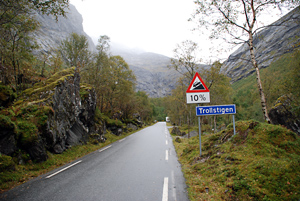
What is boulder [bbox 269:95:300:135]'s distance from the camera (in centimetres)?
1202

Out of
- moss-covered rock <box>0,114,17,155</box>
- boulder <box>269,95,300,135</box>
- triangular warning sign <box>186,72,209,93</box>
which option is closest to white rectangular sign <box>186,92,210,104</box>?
triangular warning sign <box>186,72,209,93</box>

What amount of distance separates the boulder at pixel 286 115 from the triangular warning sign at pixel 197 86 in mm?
10175

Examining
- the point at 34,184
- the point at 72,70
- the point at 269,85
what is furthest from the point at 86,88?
the point at 269,85

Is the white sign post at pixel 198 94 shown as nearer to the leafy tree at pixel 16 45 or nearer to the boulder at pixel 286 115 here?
the boulder at pixel 286 115

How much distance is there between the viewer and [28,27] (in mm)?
9648

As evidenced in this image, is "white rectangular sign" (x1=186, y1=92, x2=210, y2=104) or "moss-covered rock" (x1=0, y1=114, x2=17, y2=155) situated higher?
"white rectangular sign" (x1=186, y1=92, x2=210, y2=104)

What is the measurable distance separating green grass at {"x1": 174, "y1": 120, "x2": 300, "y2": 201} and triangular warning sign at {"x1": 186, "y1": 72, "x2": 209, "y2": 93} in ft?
6.82

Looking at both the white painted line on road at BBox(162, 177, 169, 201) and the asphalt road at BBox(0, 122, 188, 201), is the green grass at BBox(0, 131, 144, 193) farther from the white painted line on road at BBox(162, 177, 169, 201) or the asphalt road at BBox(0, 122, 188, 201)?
the white painted line on road at BBox(162, 177, 169, 201)

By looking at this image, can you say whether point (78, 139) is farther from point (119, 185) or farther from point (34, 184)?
point (119, 185)

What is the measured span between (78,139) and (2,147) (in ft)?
17.7

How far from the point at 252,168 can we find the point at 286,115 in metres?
12.6

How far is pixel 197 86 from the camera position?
6449 mm

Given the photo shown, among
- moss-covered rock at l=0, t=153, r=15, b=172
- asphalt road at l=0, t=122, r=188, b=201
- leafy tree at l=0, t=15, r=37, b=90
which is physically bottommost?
asphalt road at l=0, t=122, r=188, b=201

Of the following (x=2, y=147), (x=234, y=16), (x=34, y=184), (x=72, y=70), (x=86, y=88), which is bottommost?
(x=34, y=184)
